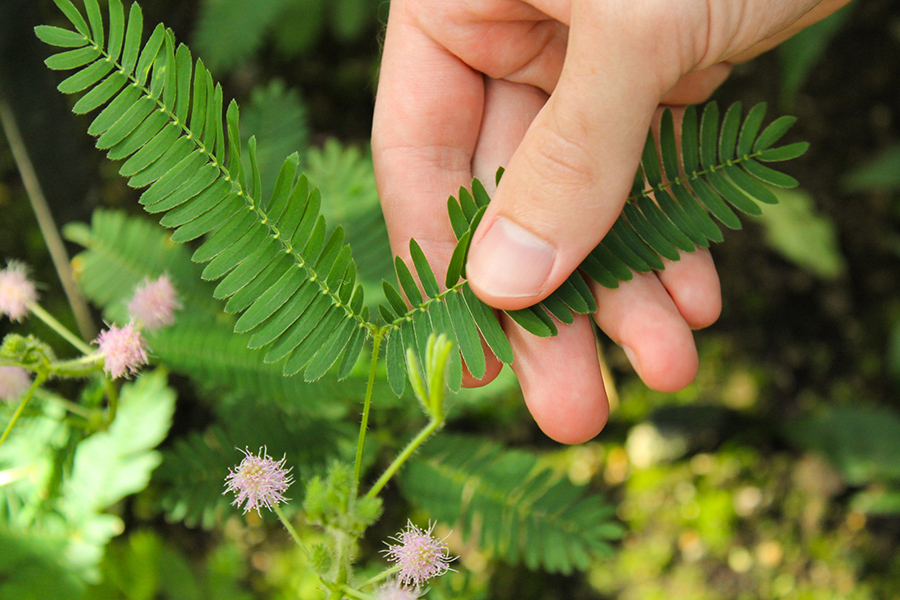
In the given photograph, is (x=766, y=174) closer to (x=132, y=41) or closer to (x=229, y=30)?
(x=132, y=41)

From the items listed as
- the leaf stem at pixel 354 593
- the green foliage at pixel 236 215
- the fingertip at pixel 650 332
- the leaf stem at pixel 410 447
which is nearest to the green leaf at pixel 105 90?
the green foliage at pixel 236 215

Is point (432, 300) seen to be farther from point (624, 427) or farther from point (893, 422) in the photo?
point (893, 422)

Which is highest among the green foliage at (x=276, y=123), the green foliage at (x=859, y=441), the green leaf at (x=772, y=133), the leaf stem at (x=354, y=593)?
the green foliage at (x=276, y=123)

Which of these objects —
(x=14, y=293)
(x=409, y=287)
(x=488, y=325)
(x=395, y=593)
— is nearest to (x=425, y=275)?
(x=409, y=287)

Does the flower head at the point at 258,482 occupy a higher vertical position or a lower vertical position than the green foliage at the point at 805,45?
lower

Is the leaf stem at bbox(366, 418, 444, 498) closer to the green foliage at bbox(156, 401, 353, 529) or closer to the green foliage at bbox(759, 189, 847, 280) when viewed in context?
the green foliage at bbox(156, 401, 353, 529)

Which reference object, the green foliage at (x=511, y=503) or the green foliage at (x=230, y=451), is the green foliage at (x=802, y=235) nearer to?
the green foliage at (x=511, y=503)

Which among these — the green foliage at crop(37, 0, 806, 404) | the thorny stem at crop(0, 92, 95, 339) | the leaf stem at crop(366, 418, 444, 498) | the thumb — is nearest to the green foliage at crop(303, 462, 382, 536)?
the leaf stem at crop(366, 418, 444, 498)
